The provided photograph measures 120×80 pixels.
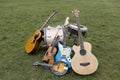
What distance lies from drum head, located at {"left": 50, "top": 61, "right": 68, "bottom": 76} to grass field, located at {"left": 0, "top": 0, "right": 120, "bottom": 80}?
0.08m

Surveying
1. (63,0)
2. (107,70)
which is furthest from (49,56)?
(63,0)

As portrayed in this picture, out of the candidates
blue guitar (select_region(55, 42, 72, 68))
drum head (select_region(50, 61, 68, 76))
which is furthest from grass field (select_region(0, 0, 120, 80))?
blue guitar (select_region(55, 42, 72, 68))

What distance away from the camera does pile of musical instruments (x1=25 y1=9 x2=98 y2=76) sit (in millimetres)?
3756

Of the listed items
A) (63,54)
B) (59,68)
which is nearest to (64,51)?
(63,54)

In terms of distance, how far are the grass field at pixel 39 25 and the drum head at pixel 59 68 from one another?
8cm

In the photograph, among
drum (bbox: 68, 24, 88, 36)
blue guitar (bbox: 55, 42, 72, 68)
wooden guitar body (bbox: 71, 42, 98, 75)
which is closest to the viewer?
wooden guitar body (bbox: 71, 42, 98, 75)

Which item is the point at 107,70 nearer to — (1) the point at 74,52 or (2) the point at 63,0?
(1) the point at 74,52

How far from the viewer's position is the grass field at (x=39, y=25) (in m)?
3.88

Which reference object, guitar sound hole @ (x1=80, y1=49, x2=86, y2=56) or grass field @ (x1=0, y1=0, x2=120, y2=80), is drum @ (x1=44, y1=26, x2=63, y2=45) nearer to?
grass field @ (x1=0, y1=0, x2=120, y2=80)

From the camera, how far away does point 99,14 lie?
7410 mm

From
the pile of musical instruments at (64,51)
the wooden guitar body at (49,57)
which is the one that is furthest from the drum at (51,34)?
the wooden guitar body at (49,57)

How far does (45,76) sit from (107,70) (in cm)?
102

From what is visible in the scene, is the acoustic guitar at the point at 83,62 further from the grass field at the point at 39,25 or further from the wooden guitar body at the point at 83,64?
the grass field at the point at 39,25

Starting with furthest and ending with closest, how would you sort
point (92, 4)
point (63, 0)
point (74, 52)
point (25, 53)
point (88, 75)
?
point (63, 0), point (92, 4), point (25, 53), point (74, 52), point (88, 75)
